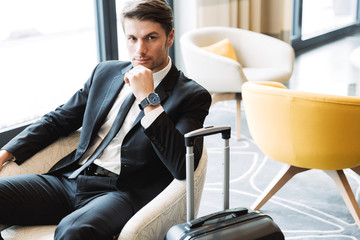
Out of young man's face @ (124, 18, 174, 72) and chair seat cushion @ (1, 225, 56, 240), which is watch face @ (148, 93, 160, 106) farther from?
chair seat cushion @ (1, 225, 56, 240)

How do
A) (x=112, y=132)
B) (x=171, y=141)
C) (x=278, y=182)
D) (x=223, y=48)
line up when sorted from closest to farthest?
(x=171, y=141), (x=112, y=132), (x=278, y=182), (x=223, y=48)

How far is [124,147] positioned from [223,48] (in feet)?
8.57

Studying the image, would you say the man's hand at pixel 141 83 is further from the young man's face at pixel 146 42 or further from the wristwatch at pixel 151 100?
the young man's face at pixel 146 42

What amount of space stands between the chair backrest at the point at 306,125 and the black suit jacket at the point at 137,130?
707 mm

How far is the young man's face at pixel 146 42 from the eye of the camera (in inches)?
82.7

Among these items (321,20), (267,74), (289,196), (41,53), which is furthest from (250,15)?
(289,196)

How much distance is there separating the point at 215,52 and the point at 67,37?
1.33 m

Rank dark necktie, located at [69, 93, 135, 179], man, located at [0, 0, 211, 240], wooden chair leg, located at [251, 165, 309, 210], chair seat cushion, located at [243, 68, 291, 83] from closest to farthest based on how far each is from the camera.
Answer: man, located at [0, 0, 211, 240]
dark necktie, located at [69, 93, 135, 179]
wooden chair leg, located at [251, 165, 309, 210]
chair seat cushion, located at [243, 68, 291, 83]

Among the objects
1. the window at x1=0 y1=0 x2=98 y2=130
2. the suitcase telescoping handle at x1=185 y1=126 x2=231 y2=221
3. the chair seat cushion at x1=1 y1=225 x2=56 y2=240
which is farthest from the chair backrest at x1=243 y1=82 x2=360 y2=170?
the window at x1=0 y1=0 x2=98 y2=130

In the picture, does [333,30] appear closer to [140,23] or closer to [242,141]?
[242,141]

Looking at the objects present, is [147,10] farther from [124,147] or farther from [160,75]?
[124,147]

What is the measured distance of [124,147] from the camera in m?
2.11

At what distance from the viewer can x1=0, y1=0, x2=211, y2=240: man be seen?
1.95 meters

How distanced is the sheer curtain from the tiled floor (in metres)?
0.56
